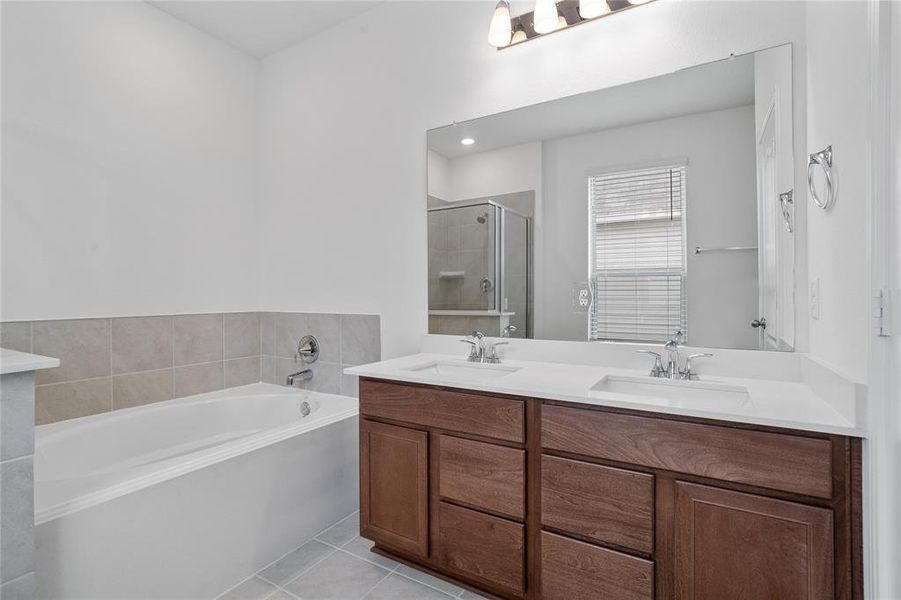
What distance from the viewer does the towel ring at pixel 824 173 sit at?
1.27 metres

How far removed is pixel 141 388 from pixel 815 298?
3.06 meters

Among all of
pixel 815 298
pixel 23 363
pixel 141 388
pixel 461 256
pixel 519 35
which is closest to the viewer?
pixel 23 363

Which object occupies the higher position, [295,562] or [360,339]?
[360,339]

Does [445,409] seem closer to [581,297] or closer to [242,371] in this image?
[581,297]

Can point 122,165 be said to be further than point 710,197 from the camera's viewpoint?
Yes

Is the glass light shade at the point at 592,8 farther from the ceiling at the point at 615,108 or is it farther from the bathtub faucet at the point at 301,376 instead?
the bathtub faucet at the point at 301,376

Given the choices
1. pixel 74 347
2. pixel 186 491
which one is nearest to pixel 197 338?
pixel 74 347

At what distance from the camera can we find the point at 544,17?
190 centimetres

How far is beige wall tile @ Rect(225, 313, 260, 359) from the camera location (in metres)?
2.86

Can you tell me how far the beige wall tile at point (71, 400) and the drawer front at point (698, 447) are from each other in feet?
7.31

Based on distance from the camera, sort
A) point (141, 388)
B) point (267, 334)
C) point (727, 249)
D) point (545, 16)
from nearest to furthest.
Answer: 1. point (727, 249)
2. point (545, 16)
3. point (141, 388)
4. point (267, 334)

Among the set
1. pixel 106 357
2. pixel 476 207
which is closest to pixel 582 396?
pixel 476 207

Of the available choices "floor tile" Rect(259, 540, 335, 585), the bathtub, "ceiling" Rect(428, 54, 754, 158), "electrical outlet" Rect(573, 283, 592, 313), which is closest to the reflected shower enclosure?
"electrical outlet" Rect(573, 283, 592, 313)

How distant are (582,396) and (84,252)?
2.45 meters
